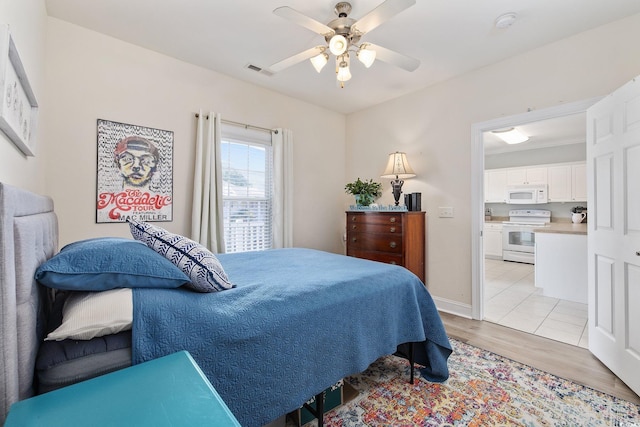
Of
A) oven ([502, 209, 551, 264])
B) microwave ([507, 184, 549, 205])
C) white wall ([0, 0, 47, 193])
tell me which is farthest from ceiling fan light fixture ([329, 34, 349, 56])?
microwave ([507, 184, 549, 205])

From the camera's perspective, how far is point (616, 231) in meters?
2.04

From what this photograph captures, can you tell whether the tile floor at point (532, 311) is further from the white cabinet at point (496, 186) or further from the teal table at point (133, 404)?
the teal table at point (133, 404)

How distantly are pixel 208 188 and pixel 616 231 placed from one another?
341 centimetres

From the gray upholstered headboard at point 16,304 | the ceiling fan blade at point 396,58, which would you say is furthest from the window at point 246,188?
the gray upholstered headboard at point 16,304

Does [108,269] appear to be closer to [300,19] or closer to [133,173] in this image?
[300,19]

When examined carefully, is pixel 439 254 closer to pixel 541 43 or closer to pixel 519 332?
pixel 519 332

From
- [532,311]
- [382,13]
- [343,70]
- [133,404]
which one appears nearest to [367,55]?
[343,70]

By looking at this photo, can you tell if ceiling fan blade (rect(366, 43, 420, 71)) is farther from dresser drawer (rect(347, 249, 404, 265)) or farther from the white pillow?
the white pillow

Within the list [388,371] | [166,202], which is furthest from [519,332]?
[166,202]

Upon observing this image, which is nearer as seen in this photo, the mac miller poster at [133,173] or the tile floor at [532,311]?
the mac miller poster at [133,173]

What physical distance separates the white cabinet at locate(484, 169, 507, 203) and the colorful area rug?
5561 mm

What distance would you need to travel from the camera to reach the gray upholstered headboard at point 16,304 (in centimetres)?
73

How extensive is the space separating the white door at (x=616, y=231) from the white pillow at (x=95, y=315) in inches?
111

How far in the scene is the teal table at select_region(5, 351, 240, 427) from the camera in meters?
0.61
